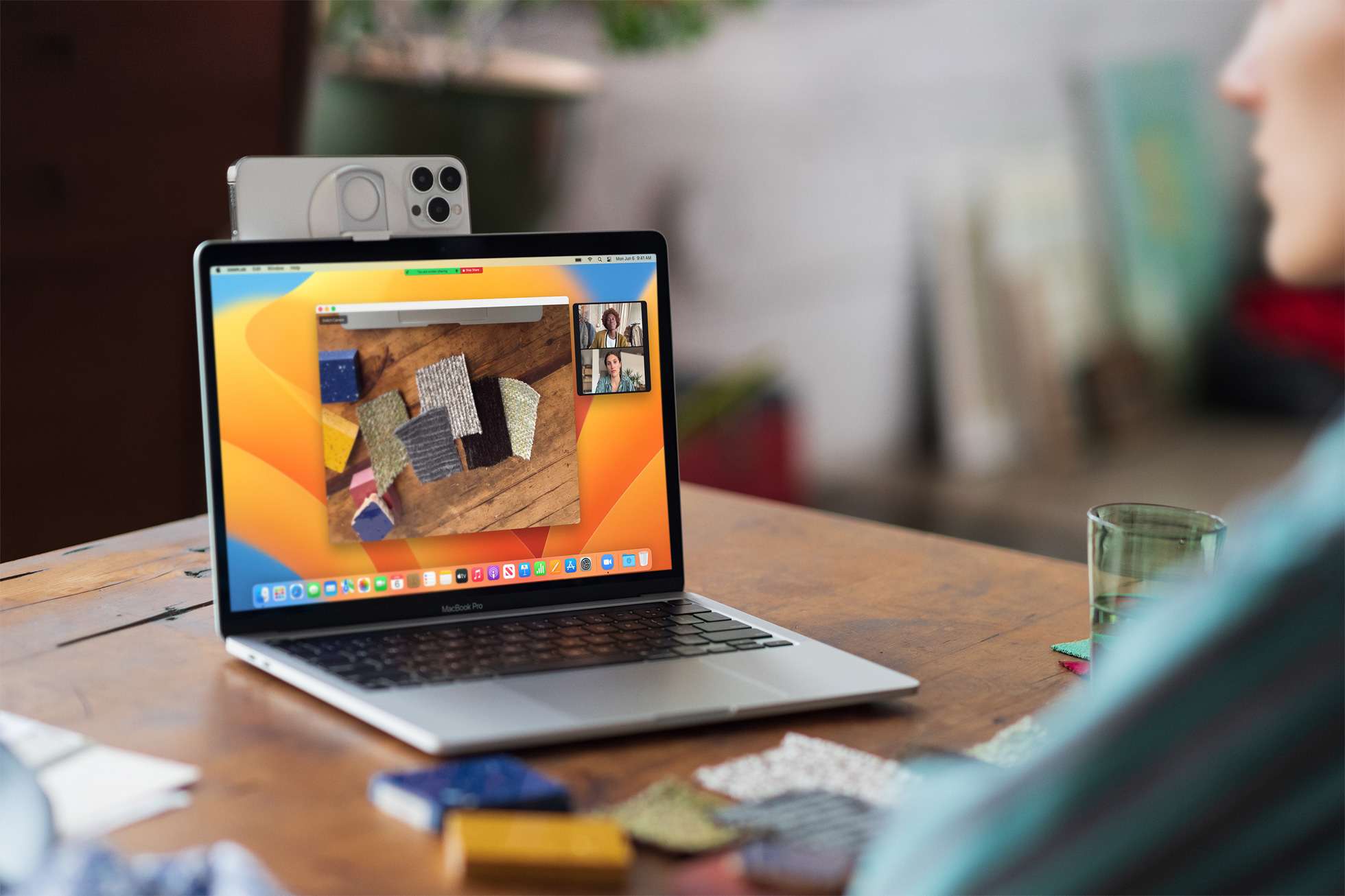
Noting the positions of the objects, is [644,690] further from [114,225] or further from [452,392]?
[114,225]

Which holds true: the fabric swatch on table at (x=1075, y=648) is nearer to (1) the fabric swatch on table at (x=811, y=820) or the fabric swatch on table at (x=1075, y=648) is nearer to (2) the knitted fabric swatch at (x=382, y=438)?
(1) the fabric swatch on table at (x=811, y=820)

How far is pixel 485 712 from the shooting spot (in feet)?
2.06

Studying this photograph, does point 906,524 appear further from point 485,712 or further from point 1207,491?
point 485,712

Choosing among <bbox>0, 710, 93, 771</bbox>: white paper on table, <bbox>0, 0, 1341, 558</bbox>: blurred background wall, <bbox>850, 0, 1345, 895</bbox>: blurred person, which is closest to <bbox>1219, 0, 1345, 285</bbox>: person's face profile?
<bbox>850, 0, 1345, 895</bbox>: blurred person

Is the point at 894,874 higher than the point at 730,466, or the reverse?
the point at 894,874

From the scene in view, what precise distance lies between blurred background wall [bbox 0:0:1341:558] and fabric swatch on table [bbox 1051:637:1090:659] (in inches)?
63.5

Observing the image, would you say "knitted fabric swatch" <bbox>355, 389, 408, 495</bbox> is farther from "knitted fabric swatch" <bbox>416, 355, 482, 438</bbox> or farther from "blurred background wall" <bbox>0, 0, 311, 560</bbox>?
"blurred background wall" <bbox>0, 0, 311, 560</bbox>

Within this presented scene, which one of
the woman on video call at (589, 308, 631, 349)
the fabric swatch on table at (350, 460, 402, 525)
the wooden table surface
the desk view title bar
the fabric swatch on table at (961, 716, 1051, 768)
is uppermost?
the desk view title bar

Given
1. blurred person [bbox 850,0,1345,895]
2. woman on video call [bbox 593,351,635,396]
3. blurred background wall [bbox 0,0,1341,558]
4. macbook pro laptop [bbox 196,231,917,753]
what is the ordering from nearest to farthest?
blurred person [bbox 850,0,1345,895]
macbook pro laptop [bbox 196,231,917,753]
woman on video call [bbox 593,351,635,396]
blurred background wall [bbox 0,0,1341,558]

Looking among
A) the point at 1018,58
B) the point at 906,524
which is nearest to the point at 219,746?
the point at 906,524

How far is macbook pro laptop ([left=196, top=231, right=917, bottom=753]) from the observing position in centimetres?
72

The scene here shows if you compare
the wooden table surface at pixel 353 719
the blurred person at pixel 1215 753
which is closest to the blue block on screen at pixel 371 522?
the wooden table surface at pixel 353 719

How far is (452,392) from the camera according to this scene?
80 centimetres

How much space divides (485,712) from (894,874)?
278 mm
